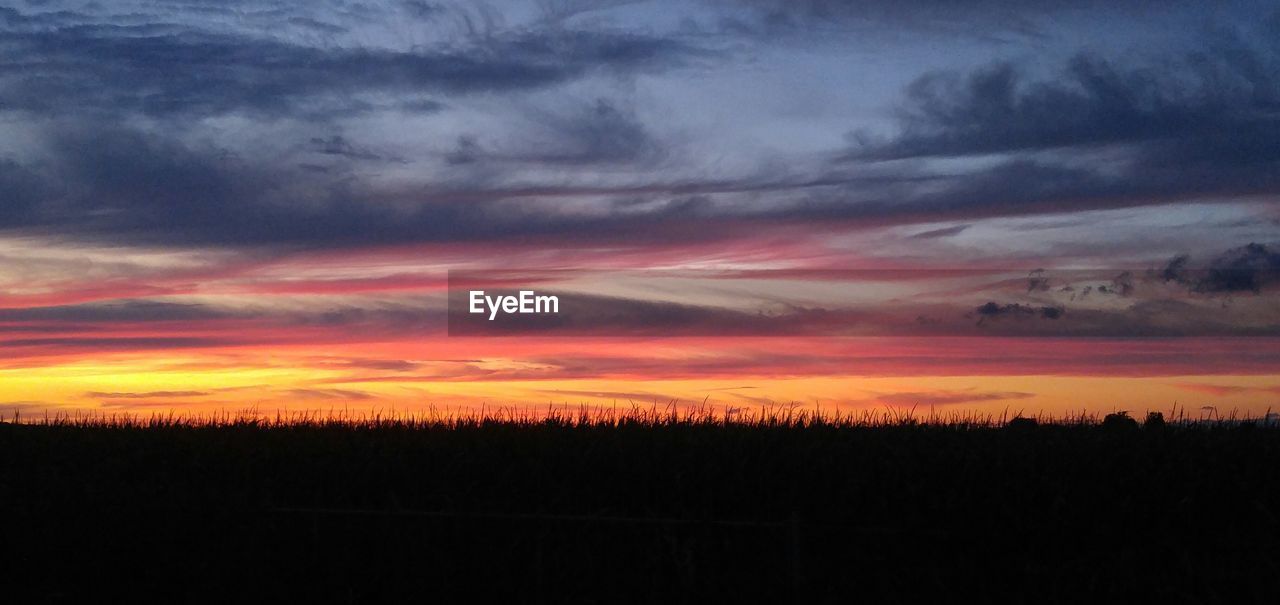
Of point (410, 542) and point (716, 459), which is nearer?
point (410, 542)

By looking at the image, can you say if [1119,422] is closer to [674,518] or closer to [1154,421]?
[1154,421]

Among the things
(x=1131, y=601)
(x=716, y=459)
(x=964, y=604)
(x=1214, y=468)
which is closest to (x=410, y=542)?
(x=716, y=459)

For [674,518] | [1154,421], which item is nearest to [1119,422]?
[1154,421]

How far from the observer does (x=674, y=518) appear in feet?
62.5

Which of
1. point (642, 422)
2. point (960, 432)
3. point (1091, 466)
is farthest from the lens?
point (642, 422)

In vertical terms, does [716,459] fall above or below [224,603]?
above

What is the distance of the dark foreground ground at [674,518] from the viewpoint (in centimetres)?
1627

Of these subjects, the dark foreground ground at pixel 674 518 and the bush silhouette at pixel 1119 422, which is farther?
the bush silhouette at pixel 1119 422

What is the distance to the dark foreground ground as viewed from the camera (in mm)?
16266

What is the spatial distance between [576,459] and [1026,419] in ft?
35.1

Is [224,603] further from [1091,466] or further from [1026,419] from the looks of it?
[1026,419]

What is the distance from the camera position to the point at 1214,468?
19750 mm

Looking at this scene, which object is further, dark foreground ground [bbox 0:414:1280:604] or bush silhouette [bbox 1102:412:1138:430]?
bush silhouette [bbox 1102:412:1138:430]

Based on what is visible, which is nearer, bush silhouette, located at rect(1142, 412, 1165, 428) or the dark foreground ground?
the dark foreground ground
